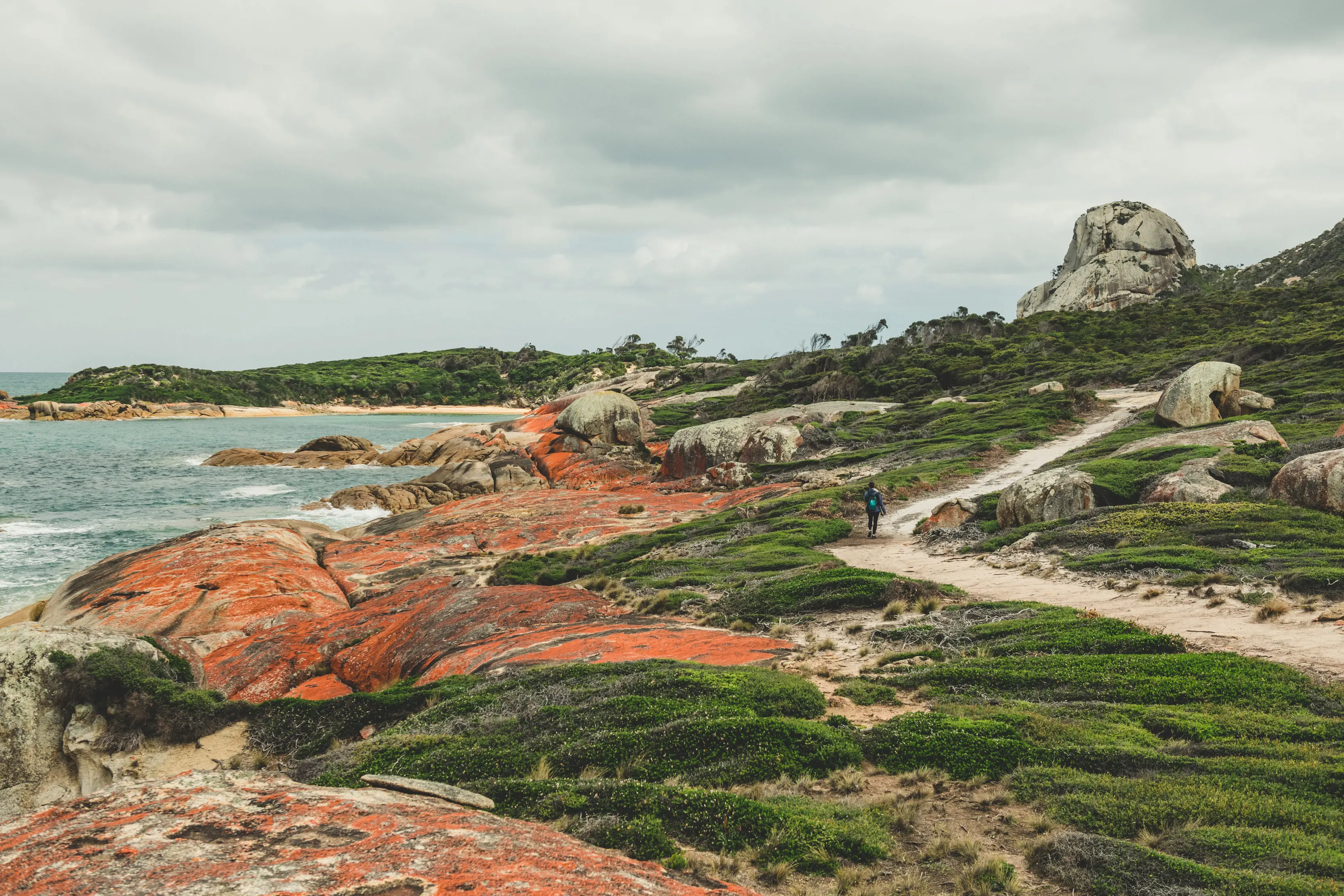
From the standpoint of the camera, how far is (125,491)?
2527 inches

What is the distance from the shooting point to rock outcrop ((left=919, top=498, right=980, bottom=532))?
106 ft

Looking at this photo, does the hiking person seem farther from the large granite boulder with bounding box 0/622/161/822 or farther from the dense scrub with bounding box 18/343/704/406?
the dense scrub with bounding box 18/343/704/406

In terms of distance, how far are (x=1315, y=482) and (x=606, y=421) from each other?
150 ft

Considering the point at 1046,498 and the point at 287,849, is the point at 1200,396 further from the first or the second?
the point at 287,849

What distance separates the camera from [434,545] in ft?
121

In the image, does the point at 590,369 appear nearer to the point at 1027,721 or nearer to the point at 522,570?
the point at 522,570

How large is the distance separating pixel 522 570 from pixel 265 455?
68838 millimetres

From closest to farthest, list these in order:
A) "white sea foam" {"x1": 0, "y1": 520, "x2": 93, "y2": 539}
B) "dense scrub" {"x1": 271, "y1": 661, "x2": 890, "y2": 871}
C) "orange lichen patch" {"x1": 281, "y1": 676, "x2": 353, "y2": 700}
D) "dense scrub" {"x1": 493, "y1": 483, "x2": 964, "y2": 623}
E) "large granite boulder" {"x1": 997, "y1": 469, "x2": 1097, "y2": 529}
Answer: "dense scrub" {"x1": 271, "y1": 661, "x2": 890, "y2": 871}
"orange lichen patch" {"x1": 281, "y1": 676, "x2": 353, "y2": 700}
"dense scrub" {"x1": 493, "y1": 483, "x2": 964, "y2": 623}
"large granite boulder" {"x1": 997, "y1": 469, "x2": 1097, "y2": 529}
"white sea foam" {"x1": 0, "y1": 520, "x2": 93, "y2": 539}

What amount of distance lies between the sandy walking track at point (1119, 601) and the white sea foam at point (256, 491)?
54.3 meters

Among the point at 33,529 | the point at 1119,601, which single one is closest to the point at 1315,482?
the point at 1119,601

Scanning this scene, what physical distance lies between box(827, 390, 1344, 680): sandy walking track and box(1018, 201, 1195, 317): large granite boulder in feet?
395

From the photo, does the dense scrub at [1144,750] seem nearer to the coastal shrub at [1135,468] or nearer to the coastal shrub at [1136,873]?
the coastal shrub at [1136,873]

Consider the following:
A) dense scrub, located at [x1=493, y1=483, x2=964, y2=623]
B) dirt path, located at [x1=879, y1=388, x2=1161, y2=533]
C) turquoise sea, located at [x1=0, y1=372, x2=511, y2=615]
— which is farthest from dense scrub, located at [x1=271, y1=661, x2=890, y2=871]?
turquoise sea, located at [x1=0, y1=372, x2=511, y2=615]

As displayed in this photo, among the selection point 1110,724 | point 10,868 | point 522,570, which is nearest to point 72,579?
point 522,570
